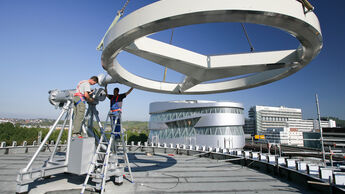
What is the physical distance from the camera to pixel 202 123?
44062 mm

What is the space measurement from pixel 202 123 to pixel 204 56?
1404 inches

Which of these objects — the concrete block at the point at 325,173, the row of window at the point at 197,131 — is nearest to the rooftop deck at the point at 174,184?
the concrete block at the point at 325,173

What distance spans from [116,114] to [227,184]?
23.3 feet

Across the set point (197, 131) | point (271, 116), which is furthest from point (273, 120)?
point (197, 131)

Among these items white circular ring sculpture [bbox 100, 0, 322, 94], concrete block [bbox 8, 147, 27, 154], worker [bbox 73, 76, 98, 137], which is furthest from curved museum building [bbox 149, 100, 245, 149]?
worker [bbox 73, 76, 98, 137]

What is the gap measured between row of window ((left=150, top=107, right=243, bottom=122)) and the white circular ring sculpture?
3163cm

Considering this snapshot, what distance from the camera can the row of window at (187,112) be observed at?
43.7 m

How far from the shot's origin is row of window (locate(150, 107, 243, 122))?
43688 millimetres

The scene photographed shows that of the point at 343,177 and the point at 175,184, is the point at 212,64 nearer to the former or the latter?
the point at 175,184

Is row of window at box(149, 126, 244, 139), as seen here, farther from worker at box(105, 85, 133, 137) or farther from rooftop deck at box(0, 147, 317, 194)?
worker at box(105, 85, 133, 137)

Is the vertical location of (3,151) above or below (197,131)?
below

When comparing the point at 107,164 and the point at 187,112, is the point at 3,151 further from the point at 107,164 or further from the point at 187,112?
the point at 187,112

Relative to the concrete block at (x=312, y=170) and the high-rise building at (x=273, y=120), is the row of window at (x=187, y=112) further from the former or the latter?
the high-rise building at (x=273, y=120)

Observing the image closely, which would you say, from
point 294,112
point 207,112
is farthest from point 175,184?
point 294,112
